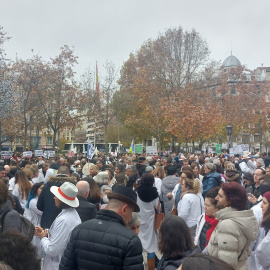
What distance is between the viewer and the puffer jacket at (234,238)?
3.44m

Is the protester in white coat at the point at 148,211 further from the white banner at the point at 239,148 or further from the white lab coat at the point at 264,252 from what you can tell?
the white banner at the point at 239,148

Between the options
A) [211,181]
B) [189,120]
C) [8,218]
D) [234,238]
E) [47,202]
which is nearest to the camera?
[234,238]

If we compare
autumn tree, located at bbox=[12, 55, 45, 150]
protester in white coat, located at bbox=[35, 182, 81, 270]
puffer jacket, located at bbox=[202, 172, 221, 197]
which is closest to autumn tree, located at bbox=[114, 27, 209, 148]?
autumn tree, located at bbox=[12, 55, 45, 150]

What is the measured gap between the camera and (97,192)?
7.23 meters

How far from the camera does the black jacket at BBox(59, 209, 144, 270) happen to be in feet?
10.6

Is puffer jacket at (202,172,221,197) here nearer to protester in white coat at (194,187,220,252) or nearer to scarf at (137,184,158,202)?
scarf at (137,184,158,202)

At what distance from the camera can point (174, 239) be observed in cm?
376

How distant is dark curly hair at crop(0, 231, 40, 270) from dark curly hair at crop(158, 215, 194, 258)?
4.70 feet

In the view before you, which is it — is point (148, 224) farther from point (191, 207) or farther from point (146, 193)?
point (191, 207)

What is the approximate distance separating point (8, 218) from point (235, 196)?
8.33 feet

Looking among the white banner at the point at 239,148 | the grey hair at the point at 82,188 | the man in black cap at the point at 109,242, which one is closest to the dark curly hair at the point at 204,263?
Answer: the man in black cap at the point at 109,242

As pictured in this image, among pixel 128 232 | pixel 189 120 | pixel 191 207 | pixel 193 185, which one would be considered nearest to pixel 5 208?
pixel 128 232

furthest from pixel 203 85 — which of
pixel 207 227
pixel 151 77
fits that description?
pixel 207 227

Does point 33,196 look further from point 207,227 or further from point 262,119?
point 262,119
